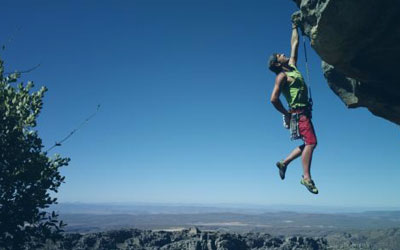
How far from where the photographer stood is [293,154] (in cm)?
827

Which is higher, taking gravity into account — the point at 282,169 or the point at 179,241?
the point at 282,169

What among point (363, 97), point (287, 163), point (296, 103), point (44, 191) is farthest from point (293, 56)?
point (44, 191)

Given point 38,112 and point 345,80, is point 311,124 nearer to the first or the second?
point 345,80

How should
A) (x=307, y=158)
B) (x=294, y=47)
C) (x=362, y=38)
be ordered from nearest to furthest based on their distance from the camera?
(x=307, y=158), (x=294, y=47), (x=362, y=38)

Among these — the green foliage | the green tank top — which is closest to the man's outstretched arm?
the green tank top

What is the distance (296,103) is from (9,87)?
11173 mm

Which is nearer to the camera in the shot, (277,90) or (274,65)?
(277,90)

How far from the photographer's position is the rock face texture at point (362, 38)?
9555mm

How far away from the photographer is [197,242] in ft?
139

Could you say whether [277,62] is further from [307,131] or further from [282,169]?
[282,169]

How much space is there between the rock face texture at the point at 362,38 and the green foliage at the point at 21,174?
34.8 ft

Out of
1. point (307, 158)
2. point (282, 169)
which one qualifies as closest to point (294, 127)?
point (307, 158)

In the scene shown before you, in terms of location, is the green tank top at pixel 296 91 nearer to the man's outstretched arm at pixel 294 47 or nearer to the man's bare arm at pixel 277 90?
the man's bare arm at pixel 277 90

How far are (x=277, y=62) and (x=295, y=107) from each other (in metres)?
1.13
